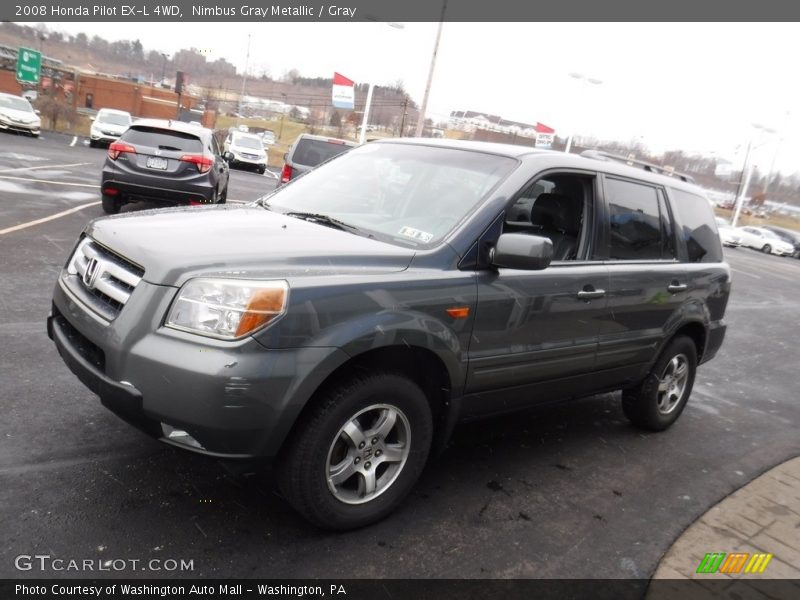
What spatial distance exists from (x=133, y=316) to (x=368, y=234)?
1.27 meters

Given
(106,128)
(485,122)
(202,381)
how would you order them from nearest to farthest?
(202,381)
(106,128)
(485,122)

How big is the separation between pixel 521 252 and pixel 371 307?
831mm

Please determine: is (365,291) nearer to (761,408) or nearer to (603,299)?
(603,299)

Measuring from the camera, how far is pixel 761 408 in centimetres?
629

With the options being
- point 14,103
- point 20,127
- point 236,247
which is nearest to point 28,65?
point 14,103

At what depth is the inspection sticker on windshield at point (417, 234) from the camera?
3375 mm

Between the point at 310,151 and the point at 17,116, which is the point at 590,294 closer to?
the point at 310,151

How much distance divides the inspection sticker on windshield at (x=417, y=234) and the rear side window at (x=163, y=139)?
7.80 meters

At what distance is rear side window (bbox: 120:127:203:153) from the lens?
10.1 m

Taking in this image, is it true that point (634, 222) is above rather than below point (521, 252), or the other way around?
above

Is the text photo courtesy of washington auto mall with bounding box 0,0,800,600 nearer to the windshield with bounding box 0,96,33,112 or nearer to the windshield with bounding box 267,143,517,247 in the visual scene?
the windshield with bounding box 267,143,517,247

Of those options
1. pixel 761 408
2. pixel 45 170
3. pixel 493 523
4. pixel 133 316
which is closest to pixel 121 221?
pixel 133 316

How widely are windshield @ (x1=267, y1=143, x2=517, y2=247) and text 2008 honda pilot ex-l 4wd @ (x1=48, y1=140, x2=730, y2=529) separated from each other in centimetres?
1

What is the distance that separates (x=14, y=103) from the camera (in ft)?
87.4
